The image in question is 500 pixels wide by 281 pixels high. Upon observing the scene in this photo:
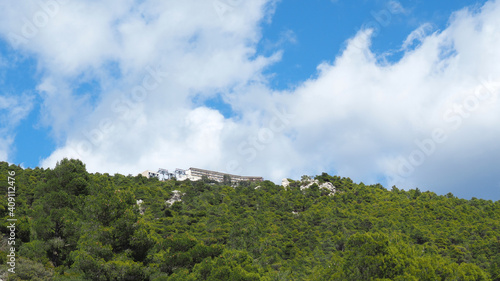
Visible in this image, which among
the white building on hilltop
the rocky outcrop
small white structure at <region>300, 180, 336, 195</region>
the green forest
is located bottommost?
the green forest

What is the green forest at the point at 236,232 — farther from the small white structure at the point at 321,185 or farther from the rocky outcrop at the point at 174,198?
the small white structure at the point at 321,185

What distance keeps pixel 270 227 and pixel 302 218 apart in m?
8.59

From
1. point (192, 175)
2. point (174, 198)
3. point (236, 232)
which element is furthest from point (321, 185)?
point (192, 175)

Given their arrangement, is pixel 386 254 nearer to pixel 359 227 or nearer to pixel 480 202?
pixel 359 227

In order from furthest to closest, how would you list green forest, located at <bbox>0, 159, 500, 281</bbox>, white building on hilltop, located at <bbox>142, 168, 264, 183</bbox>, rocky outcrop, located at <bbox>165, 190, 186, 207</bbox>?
white building on hilltop, located at <bbox>142, 168, 264, 183</bbox>, rocky outcrop, located at <bbox>165, 190, 186, 207</bbox>, green forest, located at <bbox>0, 159, 500, 281</bbox>

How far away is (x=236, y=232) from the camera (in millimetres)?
44812

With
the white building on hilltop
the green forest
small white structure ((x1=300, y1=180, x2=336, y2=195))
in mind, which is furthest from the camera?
the white building on hilltop

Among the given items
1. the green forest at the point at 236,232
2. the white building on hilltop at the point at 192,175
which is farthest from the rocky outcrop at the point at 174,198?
the white building on hilltop at the point at 192,175

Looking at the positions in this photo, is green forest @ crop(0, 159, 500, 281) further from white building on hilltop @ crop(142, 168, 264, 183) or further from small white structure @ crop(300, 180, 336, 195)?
white building on hilltop @ crop(142, 168, 264, 183)

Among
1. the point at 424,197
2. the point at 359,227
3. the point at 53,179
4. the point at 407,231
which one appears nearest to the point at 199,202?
the point at 359,227

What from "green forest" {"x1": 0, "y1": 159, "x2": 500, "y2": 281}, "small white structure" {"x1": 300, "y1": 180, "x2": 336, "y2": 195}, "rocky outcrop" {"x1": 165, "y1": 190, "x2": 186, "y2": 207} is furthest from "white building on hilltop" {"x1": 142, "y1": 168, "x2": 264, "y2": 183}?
"rocky outcrop" {"x1": 165, "y1": 190, "x2": 186, "y2": 207}

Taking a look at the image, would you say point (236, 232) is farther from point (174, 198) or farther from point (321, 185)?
point (321, 185)

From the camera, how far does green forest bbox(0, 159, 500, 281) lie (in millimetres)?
22500

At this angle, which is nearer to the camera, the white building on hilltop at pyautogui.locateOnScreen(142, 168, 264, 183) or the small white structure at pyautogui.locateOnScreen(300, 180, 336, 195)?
the small white structure at pyautogui.locateOnScreen(300, 180, 336, 195)
